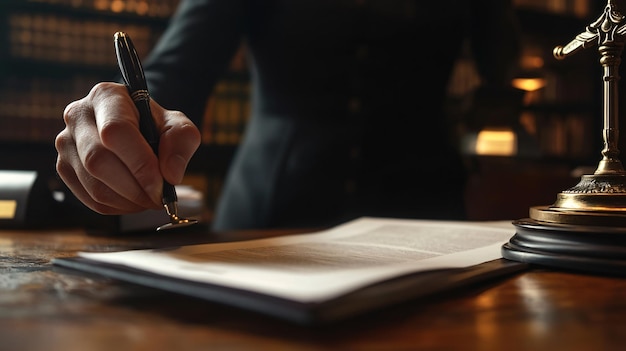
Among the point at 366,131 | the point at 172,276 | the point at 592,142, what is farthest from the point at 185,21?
the point at 592,142

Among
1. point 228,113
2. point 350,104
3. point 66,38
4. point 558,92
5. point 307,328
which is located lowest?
point 307,328

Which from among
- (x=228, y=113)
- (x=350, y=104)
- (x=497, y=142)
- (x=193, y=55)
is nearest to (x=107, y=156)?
(x=193, y=55)

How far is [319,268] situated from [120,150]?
0.72 ft

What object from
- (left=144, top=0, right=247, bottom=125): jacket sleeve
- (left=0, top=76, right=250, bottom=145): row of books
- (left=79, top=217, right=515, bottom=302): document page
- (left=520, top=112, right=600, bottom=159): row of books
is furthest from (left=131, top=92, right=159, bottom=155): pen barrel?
(left=520, top=112, right=600, bottom=159): row of books

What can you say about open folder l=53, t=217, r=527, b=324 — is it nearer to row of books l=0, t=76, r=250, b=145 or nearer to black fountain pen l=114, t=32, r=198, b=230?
black fountain pen l=114, t=32, r=198, b=230

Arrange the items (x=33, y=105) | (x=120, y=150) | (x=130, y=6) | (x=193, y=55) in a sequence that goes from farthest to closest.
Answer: (x=130, y=6) → (x=33, y=105) → (x=193, y=55) → (x=120, y=150)

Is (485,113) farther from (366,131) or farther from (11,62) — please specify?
(11,62)

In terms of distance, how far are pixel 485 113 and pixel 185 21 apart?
63 cm

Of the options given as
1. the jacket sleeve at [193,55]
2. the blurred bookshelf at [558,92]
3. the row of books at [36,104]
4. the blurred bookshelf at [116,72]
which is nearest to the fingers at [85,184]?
the jacket sleeve at [193,55]

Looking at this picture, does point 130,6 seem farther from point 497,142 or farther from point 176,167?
point 176,167

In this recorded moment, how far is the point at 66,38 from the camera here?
236cm

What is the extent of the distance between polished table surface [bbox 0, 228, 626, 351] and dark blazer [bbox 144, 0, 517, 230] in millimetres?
861

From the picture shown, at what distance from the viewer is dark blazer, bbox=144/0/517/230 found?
129 cm

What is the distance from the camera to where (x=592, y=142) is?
3.14m
